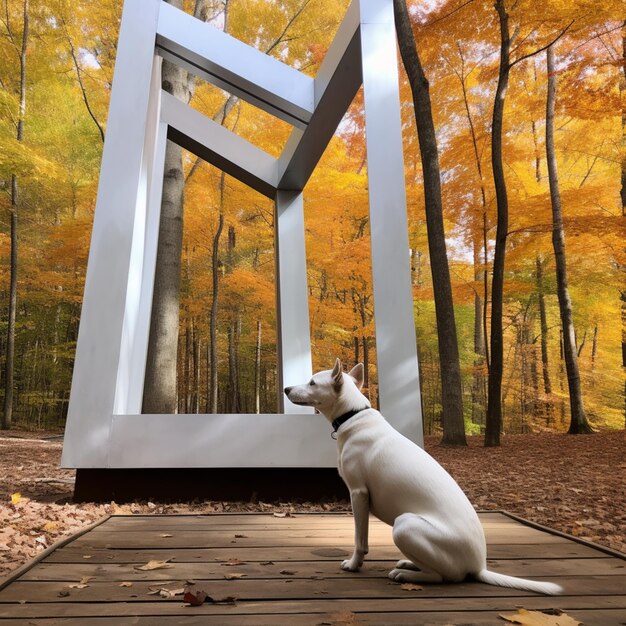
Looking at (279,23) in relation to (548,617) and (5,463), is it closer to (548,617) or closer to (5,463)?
(5,463)

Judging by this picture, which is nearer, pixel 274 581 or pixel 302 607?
pixel 302 607

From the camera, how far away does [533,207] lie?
13.5m

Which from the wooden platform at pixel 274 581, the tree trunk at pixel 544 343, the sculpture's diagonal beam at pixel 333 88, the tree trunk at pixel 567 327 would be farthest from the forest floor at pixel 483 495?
the tree trunk at pixel 544 343

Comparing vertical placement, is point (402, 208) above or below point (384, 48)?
below

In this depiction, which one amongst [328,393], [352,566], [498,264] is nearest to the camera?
[352,566]

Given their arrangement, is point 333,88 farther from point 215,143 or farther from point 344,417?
point 344,417

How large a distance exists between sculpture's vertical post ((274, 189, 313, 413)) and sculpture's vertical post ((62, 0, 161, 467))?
8.32 feet

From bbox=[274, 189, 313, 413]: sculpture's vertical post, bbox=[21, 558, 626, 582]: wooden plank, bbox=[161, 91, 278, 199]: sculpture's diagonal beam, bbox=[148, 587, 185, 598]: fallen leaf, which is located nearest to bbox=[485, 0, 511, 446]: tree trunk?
bbox=[274, 189, 313, 413]: sculpture's vertical post

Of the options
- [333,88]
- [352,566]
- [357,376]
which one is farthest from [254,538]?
[333,88]

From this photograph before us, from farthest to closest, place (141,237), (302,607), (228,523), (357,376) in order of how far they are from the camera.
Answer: (141,237), (228,523), (357,376), (302,607)

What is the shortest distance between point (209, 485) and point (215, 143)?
14.1 ft

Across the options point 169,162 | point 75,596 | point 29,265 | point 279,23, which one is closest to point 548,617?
point 75,596

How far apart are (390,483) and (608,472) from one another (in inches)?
237

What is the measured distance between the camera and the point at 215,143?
7121mm
